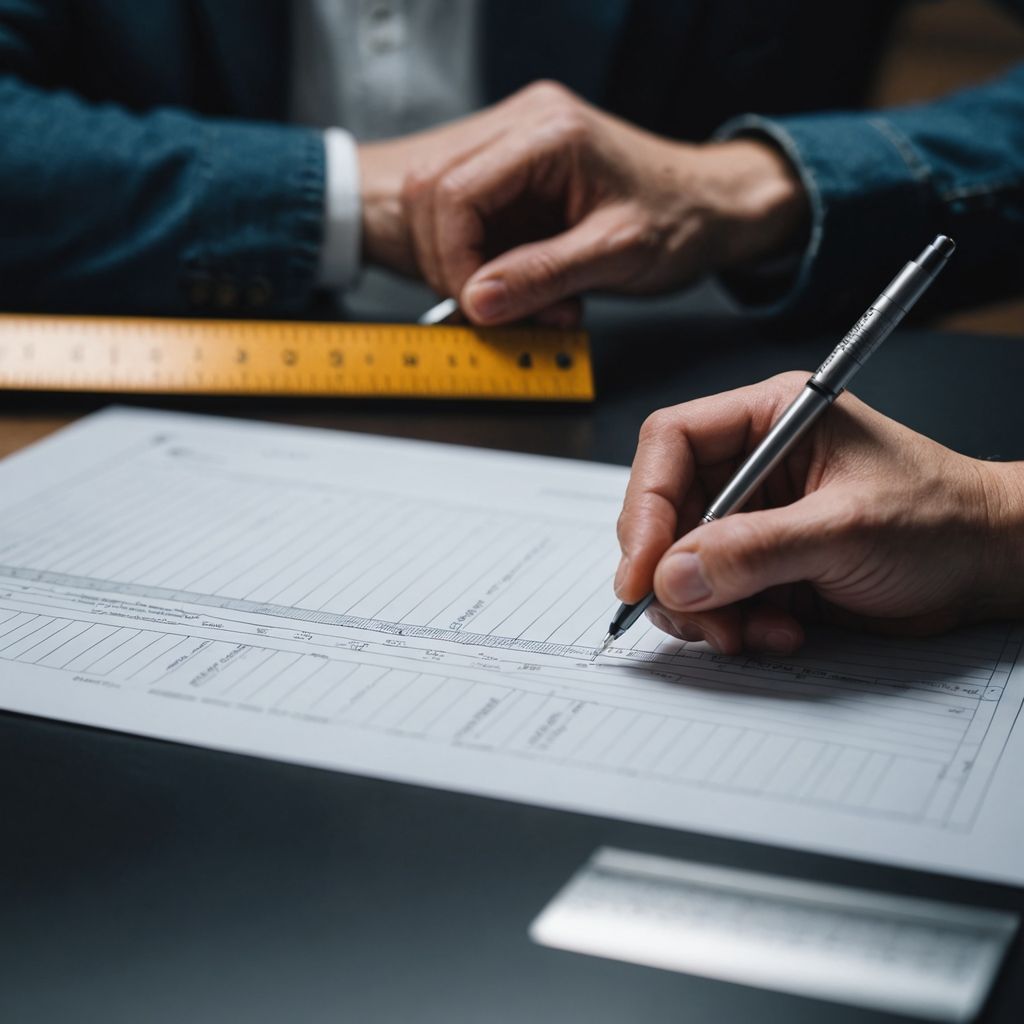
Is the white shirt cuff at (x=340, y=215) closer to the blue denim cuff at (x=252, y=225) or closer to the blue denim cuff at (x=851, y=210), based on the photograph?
the blue denim cuff at (x=252, y=225)

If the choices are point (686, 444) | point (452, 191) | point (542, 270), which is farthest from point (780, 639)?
point (452, 191)

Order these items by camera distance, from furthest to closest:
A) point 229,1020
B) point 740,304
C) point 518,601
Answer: point 740,304, point 518,601, point 229,1020

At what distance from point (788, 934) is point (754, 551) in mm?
179

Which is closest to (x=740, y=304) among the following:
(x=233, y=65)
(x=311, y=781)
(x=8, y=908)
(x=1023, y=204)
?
(x=1023, y=204)

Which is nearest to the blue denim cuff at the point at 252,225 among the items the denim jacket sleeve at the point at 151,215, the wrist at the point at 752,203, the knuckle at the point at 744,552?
the denim jacket sleeve at the point at 151,215

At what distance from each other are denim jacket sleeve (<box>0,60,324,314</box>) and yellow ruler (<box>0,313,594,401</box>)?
0.26 feet

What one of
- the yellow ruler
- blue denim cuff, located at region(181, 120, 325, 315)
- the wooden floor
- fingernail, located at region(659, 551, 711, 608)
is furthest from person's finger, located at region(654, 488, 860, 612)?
the wooden floor

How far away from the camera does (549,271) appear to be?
911 mm

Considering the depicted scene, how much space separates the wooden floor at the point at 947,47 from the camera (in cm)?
199

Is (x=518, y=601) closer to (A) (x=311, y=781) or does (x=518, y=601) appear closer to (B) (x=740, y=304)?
(A) (x=311, y=781)

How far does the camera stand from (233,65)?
1.33 metres

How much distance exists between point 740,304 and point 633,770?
0.73 metres

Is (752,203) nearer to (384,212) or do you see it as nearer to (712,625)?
(384,212)

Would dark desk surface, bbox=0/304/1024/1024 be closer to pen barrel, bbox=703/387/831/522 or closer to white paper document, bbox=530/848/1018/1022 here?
white paper document, bbox=530/848/1018/1022
